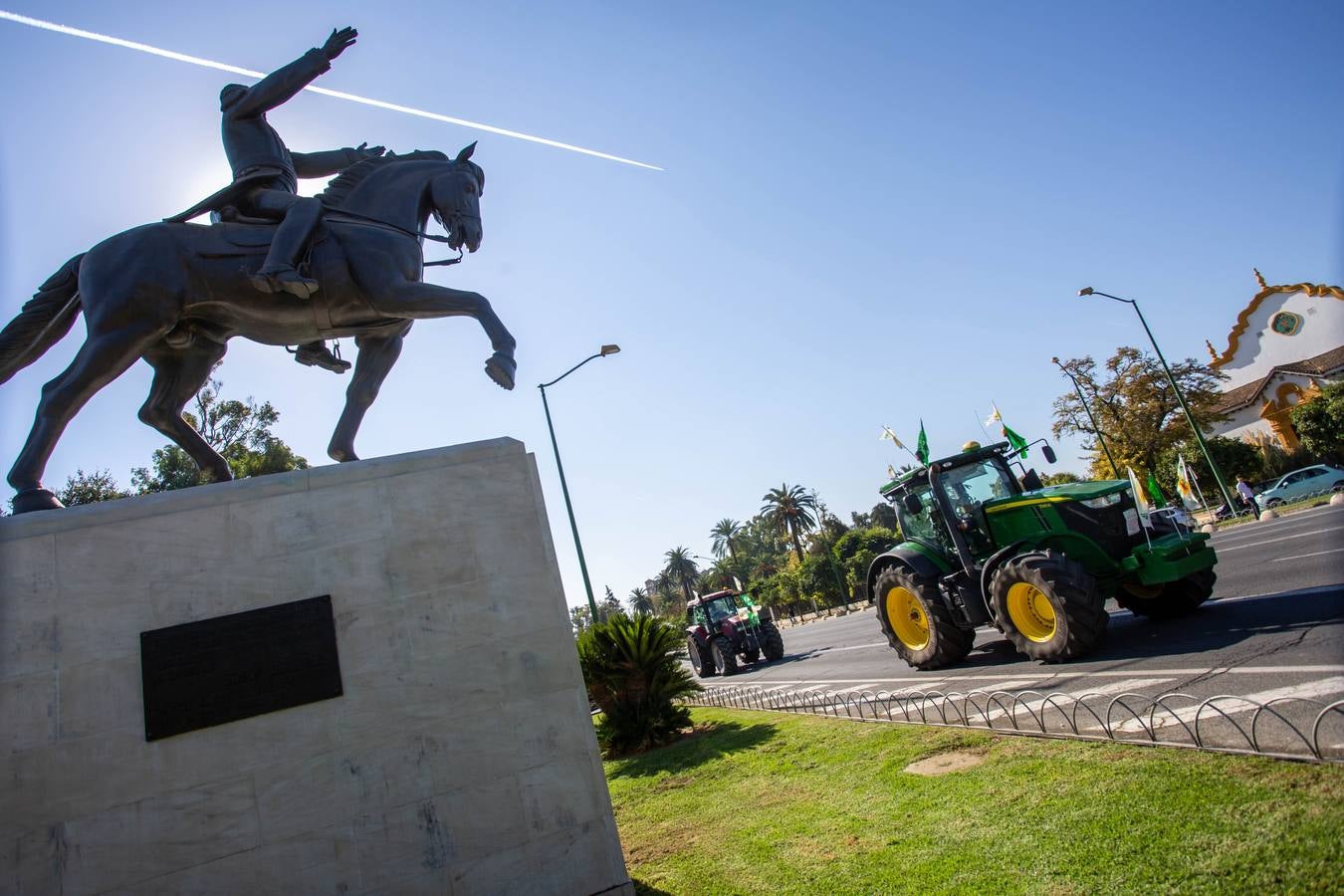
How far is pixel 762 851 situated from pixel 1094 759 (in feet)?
7.34

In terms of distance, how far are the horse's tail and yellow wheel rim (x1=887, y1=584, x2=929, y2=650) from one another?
10119mm

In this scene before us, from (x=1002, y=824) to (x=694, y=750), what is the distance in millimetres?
5525

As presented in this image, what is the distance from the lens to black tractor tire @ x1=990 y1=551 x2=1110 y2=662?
7363 millimetres

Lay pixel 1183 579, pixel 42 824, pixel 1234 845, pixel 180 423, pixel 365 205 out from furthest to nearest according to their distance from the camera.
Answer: pixel 1183 579 → pixel 365 205 → pixel 180 423 → pixel 42 824 → pixel 1234 845

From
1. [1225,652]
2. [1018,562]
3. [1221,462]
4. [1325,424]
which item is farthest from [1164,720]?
[1221,462]

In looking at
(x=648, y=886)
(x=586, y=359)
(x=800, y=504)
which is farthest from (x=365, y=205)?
(x=800, y=504)

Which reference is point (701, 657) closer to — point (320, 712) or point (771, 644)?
point (771, 644)

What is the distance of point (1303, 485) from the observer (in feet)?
85.4

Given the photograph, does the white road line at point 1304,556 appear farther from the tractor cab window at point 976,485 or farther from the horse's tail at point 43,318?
the horse's tail at point 43,318

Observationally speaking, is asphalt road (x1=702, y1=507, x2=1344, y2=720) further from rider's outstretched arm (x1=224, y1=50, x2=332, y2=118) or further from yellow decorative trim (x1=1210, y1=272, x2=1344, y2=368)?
yellow decorative trim (x1=1210, y1=272, x2=1344, y2=368)

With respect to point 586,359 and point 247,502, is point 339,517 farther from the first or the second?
point 586,359

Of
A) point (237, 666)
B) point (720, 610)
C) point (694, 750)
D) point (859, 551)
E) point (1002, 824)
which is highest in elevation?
point (859, 551)

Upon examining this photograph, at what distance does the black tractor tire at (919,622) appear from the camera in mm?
9477

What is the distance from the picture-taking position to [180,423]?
5.61m
